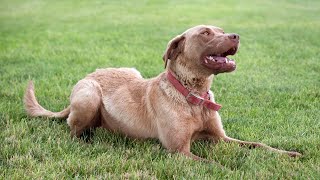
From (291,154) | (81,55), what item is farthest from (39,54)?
(291,154)

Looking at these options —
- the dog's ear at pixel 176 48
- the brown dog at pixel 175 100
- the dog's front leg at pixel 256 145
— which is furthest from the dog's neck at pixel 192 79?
the dog's front leg at pixel 256 145

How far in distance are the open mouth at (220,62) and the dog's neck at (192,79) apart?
183 mm

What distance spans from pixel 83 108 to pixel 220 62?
1803 millimetres

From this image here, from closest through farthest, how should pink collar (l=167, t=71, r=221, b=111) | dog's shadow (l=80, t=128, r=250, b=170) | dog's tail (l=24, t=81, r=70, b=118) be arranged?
dog's shadow (l=80, t=128, r=250, b=170) → pink collar (l=167, t=71, r=221, b=111) → dog's tail (l=24, t=81, r=70, b=118)

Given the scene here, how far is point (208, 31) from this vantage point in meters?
4.98

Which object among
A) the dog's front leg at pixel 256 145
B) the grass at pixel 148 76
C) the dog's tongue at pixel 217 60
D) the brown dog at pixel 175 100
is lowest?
the grass at pixel 148 76

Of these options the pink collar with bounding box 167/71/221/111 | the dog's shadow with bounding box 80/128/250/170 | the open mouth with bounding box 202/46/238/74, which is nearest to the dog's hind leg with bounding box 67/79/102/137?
the dog's shadow with bounding box 80/128/250/170

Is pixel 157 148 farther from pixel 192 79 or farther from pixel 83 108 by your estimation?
pixel 83 108

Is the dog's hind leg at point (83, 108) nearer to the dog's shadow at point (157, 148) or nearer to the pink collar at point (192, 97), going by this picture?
the dog's shadow at point (157, 148)

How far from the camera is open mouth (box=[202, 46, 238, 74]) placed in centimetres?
477

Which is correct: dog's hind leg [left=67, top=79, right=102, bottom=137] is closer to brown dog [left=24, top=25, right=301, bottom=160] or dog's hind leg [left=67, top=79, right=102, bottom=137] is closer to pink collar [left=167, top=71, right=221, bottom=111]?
brown dog [left=24, top=25, right=301, bottom=160]

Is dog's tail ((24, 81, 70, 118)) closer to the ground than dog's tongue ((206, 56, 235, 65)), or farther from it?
closer to the ground

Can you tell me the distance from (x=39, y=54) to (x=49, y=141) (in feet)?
20.4

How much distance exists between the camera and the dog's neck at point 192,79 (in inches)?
197
